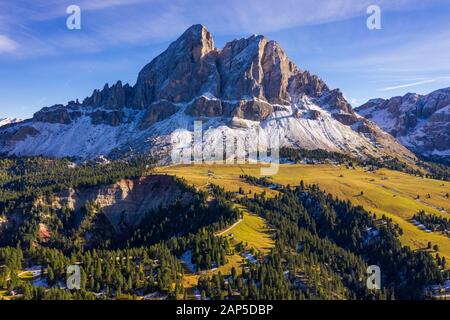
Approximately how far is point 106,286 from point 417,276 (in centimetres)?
10831

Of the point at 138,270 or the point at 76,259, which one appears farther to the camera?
the point at 76,259

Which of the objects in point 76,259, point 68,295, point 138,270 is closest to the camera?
point 68,295

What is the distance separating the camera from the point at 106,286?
119 metres

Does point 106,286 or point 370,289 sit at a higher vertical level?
point 106,286

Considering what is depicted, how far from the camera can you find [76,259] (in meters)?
143

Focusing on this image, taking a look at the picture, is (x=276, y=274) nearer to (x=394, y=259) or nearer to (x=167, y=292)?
(x=167, y=292)

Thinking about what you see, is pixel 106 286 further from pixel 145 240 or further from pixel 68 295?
pixel 145 240

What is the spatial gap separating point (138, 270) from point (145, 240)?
68963mm

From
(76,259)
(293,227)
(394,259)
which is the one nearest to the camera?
(76,259)
